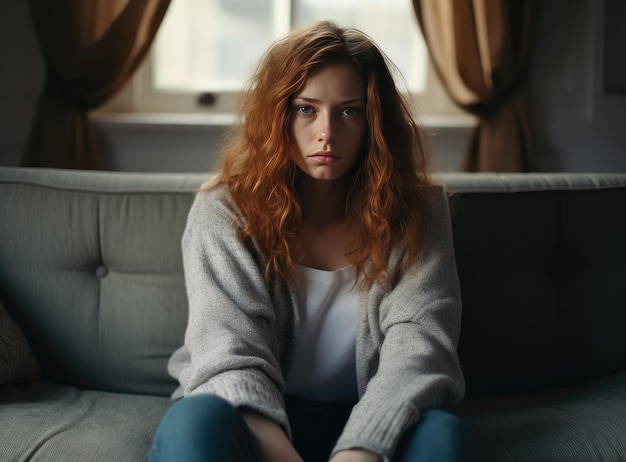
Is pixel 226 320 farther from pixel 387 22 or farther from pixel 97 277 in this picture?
pixel 387 22

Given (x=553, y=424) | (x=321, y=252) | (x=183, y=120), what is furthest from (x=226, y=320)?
(x=183, y=120)

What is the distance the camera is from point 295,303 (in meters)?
1.45

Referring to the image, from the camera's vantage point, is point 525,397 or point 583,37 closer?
point 525,397

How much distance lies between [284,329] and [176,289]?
1.18 feet

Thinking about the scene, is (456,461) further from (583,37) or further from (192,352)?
(583,37)

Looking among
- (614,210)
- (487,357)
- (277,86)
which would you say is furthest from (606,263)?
(277,86)

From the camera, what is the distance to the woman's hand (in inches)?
43.8

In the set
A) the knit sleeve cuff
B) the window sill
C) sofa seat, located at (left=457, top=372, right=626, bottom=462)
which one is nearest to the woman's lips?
the knit sleeve cuff

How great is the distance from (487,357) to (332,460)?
0.71 m

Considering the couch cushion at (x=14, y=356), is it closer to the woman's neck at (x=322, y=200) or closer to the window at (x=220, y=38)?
the woman's neck at (x=322, y=200)

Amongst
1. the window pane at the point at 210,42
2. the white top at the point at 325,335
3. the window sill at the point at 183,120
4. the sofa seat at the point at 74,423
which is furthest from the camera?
the window pane at the point at 210,42

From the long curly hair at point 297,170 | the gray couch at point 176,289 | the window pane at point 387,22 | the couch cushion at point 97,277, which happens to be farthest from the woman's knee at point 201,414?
the window pane at point 387,22

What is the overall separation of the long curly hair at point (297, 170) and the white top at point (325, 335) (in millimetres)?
46

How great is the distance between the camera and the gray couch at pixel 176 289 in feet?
5.55
